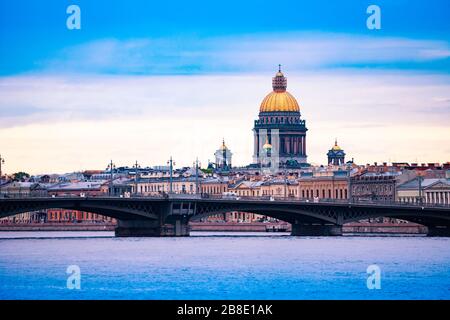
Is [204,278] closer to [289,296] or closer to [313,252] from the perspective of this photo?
[289,296]

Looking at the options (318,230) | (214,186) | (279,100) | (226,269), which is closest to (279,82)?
(279,100)

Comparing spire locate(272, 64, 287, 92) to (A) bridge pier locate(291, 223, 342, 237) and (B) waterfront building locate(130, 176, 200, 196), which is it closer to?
(B) waterfront building locate(130, 176, 200, 196)

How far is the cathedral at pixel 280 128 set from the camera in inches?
6211

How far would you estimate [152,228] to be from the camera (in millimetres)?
80500

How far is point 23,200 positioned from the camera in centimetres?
7231

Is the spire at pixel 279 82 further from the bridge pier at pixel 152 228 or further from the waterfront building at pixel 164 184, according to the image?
the bridge pier at pixel 152 228

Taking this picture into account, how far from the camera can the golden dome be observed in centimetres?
15850

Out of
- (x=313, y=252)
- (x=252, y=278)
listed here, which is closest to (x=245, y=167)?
(x=313, y=252)

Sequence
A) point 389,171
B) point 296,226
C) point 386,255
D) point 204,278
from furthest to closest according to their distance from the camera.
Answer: point 389,171 → point 296,226 → point 386,255 → point 204,278

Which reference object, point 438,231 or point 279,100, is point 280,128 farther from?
point 438,231

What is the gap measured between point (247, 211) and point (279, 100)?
81.2 meters

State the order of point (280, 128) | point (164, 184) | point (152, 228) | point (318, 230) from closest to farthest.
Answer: point (152, 228) < point (318, 230) < point (164, 184) < point (280, 128)
